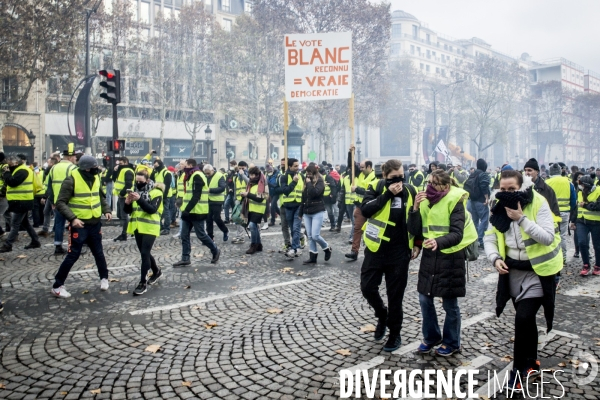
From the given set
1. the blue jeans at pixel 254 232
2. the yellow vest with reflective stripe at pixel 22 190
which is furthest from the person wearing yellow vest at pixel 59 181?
the blue jeans at pixel 254 232

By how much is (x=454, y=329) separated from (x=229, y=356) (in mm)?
2033

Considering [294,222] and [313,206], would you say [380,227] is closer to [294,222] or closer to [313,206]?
[313,206]

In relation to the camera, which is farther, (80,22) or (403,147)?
(403,147)

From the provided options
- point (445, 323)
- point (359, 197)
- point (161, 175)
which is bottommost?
point (445, 323)

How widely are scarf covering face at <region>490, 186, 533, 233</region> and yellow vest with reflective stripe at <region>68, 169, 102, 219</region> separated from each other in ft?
16.8

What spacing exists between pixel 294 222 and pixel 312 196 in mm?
889

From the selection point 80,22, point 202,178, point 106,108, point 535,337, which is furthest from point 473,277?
point 106,108

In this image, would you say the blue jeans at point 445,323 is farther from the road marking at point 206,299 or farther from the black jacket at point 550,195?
the black jacket at point 550,195

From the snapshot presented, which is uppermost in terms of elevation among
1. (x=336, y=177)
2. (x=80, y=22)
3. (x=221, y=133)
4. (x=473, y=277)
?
(x=80, y=22)

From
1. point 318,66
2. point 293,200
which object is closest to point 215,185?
point 293,200

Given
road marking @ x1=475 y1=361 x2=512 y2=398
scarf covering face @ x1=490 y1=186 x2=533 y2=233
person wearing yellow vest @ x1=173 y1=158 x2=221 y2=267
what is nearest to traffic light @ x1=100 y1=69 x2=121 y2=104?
person wearing yellow vest @ x1=173 y1=158 x2=221 y2=267

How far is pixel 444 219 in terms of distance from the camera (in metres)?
4.36

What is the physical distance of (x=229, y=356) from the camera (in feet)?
14.8

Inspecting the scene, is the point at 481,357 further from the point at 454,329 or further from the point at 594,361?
the point at 594,361
